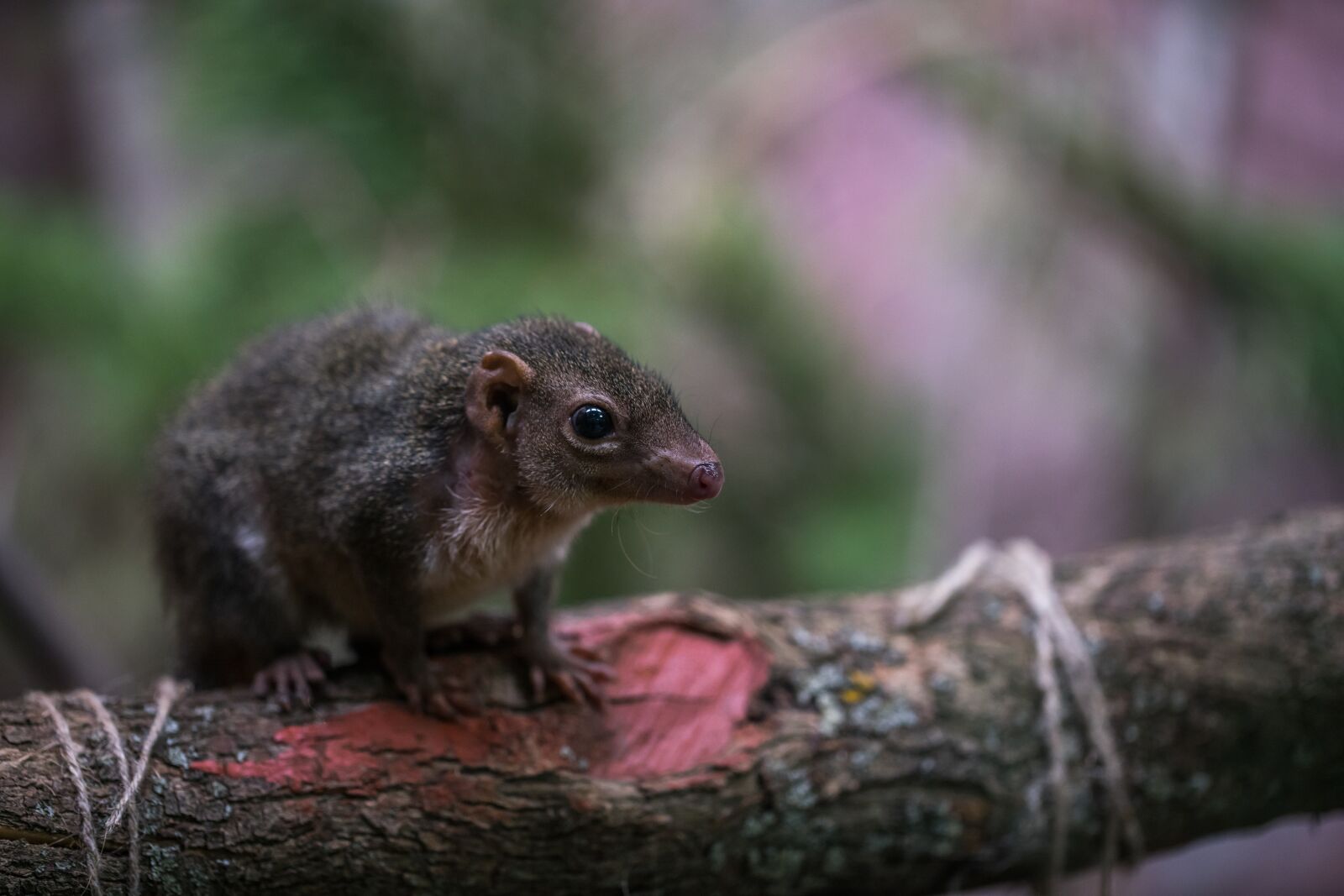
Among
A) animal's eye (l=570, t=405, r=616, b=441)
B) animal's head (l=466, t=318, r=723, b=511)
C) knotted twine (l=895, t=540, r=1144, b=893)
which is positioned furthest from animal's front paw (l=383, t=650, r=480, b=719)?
knotted twine (l=895, t=540, r=1144, b=893)

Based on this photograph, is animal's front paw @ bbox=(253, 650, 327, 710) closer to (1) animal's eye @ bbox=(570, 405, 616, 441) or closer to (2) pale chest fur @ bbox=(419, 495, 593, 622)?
(2) pale chest fur @ bbox=(419, 495, 593, 622)

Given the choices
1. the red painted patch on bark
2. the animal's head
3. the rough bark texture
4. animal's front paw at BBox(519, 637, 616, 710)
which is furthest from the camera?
animal's front paw at BBox(519, 637, 616, 710)

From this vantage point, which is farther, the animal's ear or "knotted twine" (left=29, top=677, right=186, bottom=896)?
the animal's ear

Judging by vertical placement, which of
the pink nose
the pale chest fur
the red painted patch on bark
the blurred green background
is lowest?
the red painted patch on bark

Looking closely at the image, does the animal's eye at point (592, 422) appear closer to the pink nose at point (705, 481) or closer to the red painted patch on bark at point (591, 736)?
the pink nose at point (705, 481)

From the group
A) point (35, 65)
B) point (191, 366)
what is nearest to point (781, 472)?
point (191, 366)

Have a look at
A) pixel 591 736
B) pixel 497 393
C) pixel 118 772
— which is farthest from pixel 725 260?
pixel 118 772

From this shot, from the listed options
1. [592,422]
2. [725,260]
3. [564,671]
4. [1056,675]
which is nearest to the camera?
[592,422]

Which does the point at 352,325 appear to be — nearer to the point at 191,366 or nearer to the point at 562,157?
the point at 191,366

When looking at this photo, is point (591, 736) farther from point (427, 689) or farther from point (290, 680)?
point (290, 680)
